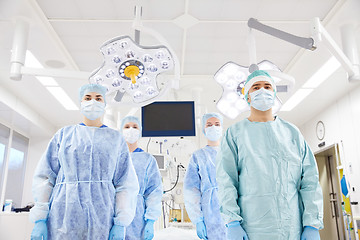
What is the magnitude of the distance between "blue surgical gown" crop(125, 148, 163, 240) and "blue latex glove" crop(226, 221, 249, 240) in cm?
110

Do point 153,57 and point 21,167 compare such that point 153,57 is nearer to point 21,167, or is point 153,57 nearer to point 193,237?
point 193,237

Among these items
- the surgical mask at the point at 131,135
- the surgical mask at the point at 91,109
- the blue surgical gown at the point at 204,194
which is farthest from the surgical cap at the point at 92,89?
the blue surgical gown at the point at 204,194

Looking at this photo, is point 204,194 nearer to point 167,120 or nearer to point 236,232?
point 236,232

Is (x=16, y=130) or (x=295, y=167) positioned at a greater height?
(x=16, y=130)

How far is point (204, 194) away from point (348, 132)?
160 inches

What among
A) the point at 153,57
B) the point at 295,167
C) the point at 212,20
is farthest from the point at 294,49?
the point at 295,167

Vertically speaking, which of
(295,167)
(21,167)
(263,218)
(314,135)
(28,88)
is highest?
(28,88)

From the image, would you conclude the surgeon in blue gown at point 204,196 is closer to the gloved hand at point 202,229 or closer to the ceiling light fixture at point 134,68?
the gloved hand at point 202,229

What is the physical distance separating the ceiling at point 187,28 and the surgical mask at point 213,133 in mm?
815

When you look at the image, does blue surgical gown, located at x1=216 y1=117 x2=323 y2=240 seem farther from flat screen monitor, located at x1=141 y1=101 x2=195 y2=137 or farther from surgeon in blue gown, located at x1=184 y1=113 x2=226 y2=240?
Result: flat screen monitor, located at x1=141 y1=101 x2=195 y2=137

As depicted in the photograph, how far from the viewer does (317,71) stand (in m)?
4.79

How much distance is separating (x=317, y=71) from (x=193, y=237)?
3088 mm

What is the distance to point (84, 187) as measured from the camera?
67.5 inches

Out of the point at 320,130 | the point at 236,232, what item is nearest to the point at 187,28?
the point at 236,232
